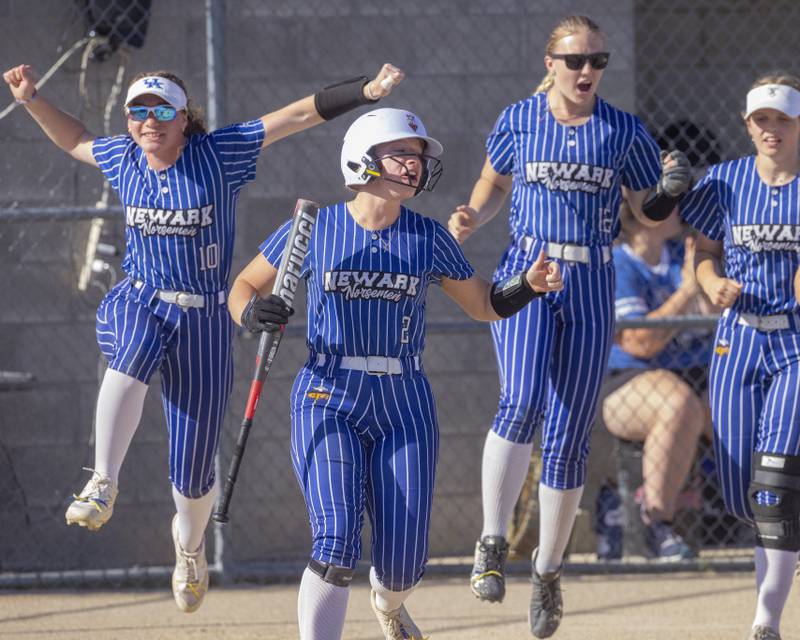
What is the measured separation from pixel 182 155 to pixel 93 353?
243 cm

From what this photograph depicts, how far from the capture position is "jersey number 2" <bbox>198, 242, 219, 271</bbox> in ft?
18.6

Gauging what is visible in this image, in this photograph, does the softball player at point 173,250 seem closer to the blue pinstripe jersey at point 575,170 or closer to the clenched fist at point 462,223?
the clenched fist at point 462,223

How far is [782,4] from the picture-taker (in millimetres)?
9188

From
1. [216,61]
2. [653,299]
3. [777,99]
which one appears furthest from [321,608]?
[653,299]

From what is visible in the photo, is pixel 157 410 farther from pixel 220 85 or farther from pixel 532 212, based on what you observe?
pixel 532 212

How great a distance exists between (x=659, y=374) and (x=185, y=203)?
3059 mm

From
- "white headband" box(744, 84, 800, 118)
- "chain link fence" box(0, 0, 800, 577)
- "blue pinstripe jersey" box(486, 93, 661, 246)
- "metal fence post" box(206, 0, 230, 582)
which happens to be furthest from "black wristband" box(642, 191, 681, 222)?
"metal fence post" box(206, 0, 230, 582)

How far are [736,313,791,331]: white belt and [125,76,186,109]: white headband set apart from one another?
2.32m

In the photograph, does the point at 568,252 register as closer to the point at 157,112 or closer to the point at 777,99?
the point at 777,99

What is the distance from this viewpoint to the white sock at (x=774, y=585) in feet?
17.8

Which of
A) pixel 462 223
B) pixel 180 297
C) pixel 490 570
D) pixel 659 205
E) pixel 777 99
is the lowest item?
pixel 490 570

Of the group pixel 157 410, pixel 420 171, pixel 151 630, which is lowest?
pixel 151 630

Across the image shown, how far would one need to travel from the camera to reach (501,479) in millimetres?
5871

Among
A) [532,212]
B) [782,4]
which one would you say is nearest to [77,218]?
[532,212]
